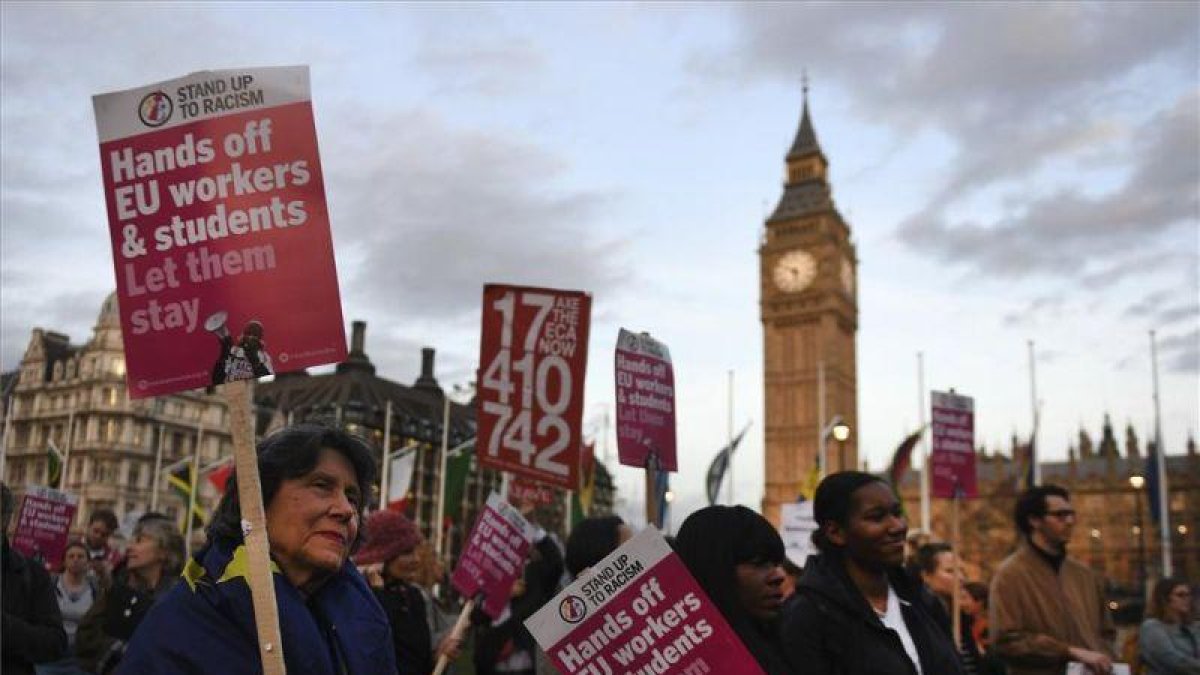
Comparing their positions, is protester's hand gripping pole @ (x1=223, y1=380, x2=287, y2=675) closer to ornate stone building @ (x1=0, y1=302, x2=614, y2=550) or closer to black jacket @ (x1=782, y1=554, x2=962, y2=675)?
black jacket @ (x1=782, y1=554, x2=962, y2=675)

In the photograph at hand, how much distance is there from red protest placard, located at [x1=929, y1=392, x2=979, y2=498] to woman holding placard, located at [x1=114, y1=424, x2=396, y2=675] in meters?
10.3

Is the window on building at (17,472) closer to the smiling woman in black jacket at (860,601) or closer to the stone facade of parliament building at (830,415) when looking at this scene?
the stone facade of parliament building at (830,415)

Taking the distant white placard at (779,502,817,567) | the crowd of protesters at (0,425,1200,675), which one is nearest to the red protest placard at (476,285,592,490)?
the crowd of protesters at (0,425,1200,675)

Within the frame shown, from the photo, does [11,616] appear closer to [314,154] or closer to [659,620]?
[314,154]

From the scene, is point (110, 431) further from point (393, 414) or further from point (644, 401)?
point (644, 401)

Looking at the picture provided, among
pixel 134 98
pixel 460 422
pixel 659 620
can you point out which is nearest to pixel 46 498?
pixel 134 98

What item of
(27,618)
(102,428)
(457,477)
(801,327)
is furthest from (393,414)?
(27,618)

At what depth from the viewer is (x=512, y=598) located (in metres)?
7.56

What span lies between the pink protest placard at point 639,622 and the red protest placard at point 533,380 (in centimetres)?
419

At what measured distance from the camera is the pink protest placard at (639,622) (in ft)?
8.90

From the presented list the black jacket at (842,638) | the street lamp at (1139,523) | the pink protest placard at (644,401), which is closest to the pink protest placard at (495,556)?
the pink protest placard at (644,401)

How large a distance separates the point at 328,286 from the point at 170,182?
0.59m

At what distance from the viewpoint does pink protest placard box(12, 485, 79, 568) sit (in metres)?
9.45

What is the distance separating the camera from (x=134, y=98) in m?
3.11
